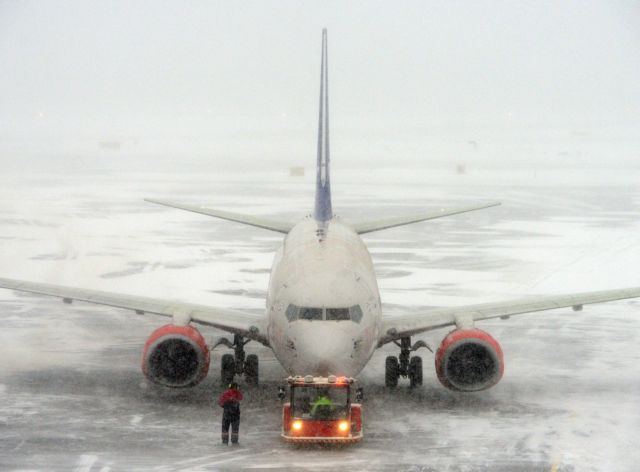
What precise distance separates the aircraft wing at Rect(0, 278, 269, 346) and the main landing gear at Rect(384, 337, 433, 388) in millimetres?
3463

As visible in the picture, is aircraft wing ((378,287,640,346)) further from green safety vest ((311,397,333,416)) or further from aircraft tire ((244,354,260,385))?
green safety vest ((311,397,333,416))

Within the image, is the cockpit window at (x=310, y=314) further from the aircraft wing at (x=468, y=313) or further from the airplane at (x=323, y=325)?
the aircraft wing at (x=468, y=313)

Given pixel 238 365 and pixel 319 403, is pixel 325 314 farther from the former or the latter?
pixel 238 365

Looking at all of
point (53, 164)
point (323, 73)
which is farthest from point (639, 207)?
point (53, 164)

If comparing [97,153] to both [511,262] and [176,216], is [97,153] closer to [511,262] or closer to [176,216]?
[176,216]

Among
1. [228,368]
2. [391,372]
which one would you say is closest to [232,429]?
[228,368]

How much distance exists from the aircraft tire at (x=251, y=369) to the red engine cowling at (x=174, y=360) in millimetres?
2603

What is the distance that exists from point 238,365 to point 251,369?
53 centimetres

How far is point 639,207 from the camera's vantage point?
8675 centimetres

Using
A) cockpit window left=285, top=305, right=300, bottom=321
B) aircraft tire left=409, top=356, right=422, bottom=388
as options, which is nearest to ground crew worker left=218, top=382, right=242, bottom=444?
cockpit window left=285, top=305, right=300, bottom=321

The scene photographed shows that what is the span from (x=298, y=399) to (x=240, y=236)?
4202cm

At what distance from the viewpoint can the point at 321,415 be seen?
2606 centimetres

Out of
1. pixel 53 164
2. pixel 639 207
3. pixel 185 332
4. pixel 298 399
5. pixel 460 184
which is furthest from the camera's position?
pixel 53 164

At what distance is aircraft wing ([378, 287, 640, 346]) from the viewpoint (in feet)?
101
